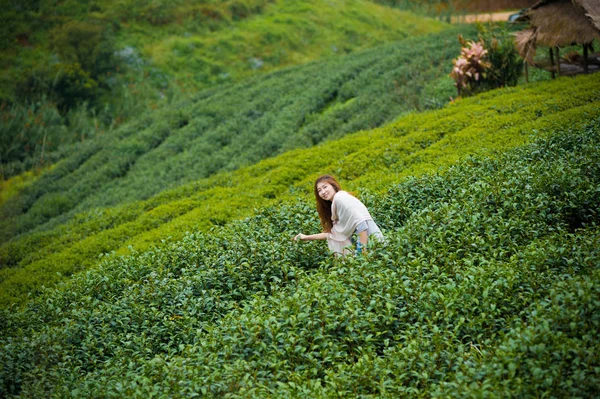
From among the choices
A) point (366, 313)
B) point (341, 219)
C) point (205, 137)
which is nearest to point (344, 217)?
point (341, 219)

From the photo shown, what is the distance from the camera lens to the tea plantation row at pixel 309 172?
500 inches

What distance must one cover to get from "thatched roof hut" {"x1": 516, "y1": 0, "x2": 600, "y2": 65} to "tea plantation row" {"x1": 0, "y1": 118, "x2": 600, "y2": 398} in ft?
23.9

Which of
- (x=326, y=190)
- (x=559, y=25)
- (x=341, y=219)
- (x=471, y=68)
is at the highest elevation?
(x=559, y=25)

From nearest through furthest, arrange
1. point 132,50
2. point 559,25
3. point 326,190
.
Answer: point 326,190 → point 559,25 → point 132,50

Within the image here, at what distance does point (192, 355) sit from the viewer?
5.86 m

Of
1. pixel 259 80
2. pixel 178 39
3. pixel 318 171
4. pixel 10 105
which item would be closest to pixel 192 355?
pixel 318 171

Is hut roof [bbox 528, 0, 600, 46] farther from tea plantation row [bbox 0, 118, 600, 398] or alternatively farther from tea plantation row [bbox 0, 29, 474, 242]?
tea plantation row [bbox 0, 118, 600, 398]

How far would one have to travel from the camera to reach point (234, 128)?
2539 cm

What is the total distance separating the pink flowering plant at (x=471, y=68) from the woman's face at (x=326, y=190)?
11.7m

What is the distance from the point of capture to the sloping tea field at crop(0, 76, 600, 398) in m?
5.16

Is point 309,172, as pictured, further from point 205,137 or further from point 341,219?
point 205,137

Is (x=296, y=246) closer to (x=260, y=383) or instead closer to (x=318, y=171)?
(x=260, y=383)

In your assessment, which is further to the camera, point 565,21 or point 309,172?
point 565,21

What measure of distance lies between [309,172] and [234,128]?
425 inches
